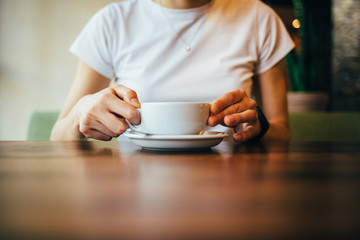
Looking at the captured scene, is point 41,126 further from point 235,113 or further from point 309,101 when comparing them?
point 309,101

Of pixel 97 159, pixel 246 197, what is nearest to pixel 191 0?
pixel 97 159

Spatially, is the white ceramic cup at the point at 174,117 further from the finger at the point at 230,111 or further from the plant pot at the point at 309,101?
the plant pot at the point at 309,101

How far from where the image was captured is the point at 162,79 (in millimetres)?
905

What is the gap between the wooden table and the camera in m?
0.13

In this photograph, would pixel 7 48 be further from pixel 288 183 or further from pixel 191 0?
pixel 288 183

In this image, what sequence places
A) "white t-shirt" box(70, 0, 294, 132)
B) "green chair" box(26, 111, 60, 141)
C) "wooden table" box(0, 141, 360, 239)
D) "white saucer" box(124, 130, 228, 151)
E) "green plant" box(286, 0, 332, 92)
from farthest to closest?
"green plant" box(286, 0, 332, 92), "green chair" box(26, 111, 60, 141), "white t-shirt" box(70, 0, 294, 132), "white saucer" box(124, 130, 228, 151), "wooden table" box(0, 141, 360, 239)

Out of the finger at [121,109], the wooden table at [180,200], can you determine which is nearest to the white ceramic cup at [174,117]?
the finger at [121,109]

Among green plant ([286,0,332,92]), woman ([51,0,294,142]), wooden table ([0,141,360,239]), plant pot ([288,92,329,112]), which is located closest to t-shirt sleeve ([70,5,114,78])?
woman ([51,0,294,142])

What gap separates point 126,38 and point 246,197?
835 millimetres

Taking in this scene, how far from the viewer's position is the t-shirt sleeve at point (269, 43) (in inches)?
37.7

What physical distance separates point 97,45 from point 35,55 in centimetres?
205

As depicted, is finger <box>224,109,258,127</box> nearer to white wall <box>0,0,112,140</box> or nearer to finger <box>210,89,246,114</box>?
finger <box>210,89,246,114</box>

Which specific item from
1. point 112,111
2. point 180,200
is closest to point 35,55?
point 112,111

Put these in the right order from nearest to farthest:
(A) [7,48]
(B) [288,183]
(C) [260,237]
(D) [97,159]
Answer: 1. (C) [260,237]
2. (B) [288,183]
3. (D) [97,159]
4. (A) [7,48]
